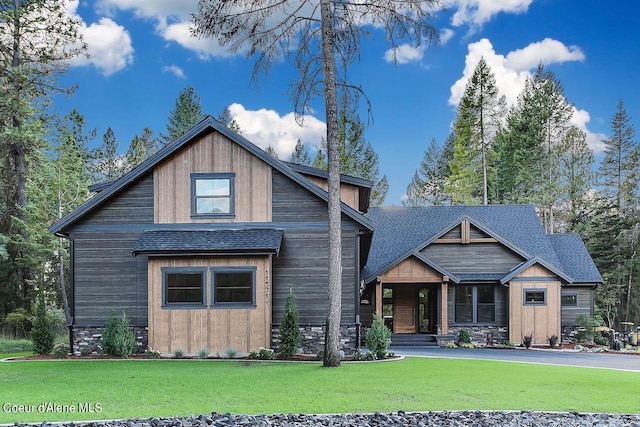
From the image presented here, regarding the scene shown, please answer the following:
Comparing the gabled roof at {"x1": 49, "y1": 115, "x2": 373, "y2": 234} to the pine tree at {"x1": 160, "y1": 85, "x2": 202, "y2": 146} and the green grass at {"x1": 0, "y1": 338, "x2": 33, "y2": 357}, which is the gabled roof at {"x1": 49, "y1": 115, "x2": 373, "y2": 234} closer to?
the green grass at {"x1": 0, "y1": 338, "x2": 33, "y2": 357}

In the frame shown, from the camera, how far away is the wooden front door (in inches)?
967

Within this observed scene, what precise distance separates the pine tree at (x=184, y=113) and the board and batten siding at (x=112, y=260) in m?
24.5

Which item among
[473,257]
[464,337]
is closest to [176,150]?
[464,337]

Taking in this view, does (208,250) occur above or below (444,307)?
above

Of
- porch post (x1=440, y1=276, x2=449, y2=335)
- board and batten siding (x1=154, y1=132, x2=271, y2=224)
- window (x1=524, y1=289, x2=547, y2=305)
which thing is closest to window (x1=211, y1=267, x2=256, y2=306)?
board and batten siding (x1=154, y1=132, x2=271, y2=224)

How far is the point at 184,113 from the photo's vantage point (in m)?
41.1

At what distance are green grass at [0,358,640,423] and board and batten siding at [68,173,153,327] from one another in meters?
2.90

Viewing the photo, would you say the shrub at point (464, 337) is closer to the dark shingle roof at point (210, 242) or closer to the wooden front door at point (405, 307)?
the wooden front door at point (405, 307)

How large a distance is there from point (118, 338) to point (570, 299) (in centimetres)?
1783

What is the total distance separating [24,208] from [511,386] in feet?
Answer: 73.9

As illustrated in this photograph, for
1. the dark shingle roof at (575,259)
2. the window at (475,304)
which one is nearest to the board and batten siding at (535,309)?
the window at (475,304)

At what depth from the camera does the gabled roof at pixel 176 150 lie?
646 inches

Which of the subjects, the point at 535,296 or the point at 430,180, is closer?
the point at 535,296

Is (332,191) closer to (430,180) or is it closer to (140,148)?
(140,148)
